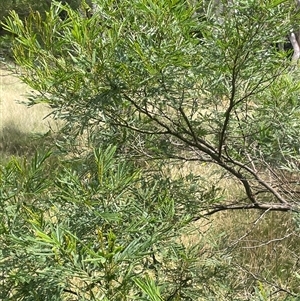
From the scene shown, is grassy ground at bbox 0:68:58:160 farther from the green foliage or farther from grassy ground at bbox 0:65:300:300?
the green foliage

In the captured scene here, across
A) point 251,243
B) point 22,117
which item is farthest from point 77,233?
point 22,117

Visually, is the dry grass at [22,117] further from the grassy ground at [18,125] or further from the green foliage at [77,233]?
the green foliage at [77,233]

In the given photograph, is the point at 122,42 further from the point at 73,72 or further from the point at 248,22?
the point at 248,22

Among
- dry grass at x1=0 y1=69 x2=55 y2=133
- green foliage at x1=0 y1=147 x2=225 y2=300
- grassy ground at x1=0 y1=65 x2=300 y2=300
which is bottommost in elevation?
dry grass at x1=0 y1=69 x2=55 y2=133

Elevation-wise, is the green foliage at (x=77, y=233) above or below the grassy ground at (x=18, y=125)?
above

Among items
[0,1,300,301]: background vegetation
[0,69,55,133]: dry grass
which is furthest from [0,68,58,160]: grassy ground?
[0,1,300,301]: background vegetation

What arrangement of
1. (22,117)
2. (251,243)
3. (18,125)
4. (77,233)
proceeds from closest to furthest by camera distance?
(77,233)
(251,243)
(18,125)
(22,117)

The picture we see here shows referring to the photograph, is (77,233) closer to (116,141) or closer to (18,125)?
(116,141)

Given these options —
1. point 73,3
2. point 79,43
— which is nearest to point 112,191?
point 79,43

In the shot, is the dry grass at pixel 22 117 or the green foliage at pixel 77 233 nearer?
the green foliage at pixel 77 233

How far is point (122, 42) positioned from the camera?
888 millimetres

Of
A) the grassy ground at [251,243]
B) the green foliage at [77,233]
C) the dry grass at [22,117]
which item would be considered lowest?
the dry grass at [22,117]

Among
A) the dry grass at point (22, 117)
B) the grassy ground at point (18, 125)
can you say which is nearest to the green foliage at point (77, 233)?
the grassy ground at point (18, 125)

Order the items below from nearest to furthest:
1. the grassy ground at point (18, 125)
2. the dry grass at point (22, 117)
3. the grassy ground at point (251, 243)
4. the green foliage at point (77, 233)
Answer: the green foliage at point (77, 233)
the grassy ground at point (251, 243)
the grassy ground at point (18, 125)
the dry grass at point (22, 117)
